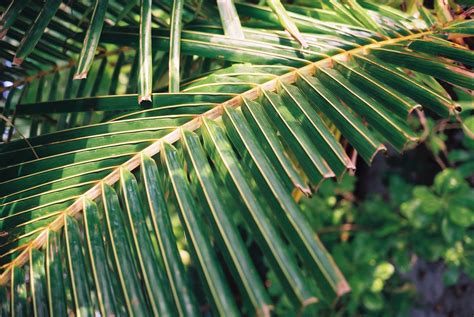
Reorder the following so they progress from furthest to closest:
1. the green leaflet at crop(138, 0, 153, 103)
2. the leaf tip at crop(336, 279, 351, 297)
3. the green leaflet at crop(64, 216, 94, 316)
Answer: the green leaflet at crop(138, 0, 153, 103)
the green leaflet at crop(64, 216, 94, 316)
the leaf tip at crop(336, 279, 351, 297)

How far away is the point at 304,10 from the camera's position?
102 cm

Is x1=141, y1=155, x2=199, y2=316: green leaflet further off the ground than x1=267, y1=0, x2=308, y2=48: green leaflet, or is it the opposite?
x1=267, y1=0, x2=308, y2=48: green leaflet

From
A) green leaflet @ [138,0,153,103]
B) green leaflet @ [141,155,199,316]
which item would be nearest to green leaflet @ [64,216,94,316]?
green leaflet @ [141,155,199,316]

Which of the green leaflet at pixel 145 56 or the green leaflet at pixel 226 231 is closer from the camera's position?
the green leaflet at pixel 226 231

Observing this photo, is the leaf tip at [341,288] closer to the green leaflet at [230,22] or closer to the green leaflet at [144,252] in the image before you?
the green leaflet at [144,252]

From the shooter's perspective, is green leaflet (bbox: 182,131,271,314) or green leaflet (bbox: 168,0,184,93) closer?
green leaflet (bbox: 182,131,271,314)

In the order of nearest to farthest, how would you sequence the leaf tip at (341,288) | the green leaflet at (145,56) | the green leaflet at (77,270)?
the leaf tip at (341,288) → the green leaflet at (77,270) → the green leaflet at (145,56)

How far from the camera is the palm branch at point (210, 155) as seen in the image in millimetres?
608

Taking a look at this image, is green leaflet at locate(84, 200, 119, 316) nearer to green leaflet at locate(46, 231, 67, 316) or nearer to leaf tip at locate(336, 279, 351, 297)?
green leaflet at locate(46, 231, 67, 316)

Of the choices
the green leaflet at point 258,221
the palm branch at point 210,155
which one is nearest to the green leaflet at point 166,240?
the palm branch at point 210,155

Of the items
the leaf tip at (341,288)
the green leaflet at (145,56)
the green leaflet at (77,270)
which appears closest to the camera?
the leaf tip at (341,288)

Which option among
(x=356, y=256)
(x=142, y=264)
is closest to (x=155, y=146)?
(x=142, y=264)

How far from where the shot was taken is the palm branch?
1.99ft

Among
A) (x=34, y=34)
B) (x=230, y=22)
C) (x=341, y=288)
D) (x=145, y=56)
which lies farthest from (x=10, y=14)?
(x=341, y=288)
